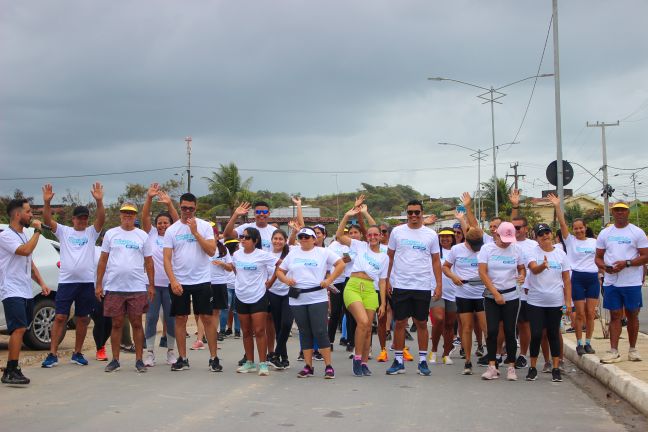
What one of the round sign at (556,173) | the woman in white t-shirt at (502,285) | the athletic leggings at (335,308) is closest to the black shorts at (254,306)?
the athletic leggings at (335,308)

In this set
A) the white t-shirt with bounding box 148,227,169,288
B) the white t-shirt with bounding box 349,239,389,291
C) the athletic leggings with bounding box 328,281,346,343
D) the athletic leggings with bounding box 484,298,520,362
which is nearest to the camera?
the athletic leggings with bounding box 484,298,520,362

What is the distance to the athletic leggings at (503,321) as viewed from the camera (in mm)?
9539

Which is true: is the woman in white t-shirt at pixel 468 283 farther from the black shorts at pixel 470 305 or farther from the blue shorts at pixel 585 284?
the blue shorts at pixel 585 284

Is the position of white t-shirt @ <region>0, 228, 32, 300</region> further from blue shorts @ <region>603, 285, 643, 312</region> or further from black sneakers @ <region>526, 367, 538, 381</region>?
blue shorts @ <region>603, 285, 643, 312</region>

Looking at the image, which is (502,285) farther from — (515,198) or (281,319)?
(281,319)

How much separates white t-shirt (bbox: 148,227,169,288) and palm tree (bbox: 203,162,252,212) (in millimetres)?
37444

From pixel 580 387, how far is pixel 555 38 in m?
11.7

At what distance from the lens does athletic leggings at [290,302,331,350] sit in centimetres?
956

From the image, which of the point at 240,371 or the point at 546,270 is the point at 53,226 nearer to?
the point at 240,371

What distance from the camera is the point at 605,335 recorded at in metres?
12.9

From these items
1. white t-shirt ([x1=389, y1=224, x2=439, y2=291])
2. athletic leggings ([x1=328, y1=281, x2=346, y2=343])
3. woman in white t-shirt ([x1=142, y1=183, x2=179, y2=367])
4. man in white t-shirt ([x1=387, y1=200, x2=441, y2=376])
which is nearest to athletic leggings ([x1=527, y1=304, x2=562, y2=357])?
man in white t-shirt ([x1=387, y1=200, x2=441, y2=376])

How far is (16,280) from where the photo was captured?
28.6 feet

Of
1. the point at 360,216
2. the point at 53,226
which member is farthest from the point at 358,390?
the point at 53,226

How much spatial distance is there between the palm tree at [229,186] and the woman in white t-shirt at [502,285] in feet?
130
